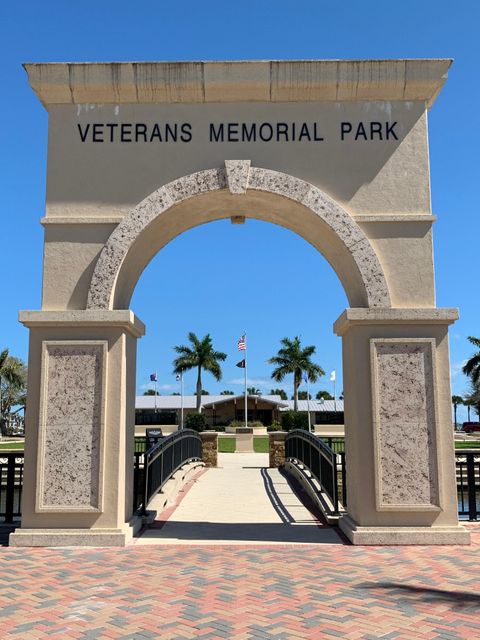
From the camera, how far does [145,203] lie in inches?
329

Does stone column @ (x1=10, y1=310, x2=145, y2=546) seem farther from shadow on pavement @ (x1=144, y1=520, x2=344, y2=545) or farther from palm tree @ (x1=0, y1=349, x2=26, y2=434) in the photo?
palm tree @ (x1=0, y1=349, x2=26, y2=434)

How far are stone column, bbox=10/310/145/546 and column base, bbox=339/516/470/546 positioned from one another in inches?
121

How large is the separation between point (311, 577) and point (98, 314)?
13.7 ft

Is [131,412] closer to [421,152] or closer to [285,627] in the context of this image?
[285,627]

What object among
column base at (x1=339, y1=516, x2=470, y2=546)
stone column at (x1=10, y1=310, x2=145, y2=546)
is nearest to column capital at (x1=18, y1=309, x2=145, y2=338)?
stone column at (x1=10, y1=310, x2=145, y2=546)

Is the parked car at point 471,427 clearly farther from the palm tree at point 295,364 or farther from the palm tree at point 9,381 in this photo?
the palm tree at point 9,381

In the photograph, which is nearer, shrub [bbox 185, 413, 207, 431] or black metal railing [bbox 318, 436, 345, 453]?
black metal railing [bbox 318, 436, 345, 453]

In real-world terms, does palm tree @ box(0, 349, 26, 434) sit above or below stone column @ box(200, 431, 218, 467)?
above

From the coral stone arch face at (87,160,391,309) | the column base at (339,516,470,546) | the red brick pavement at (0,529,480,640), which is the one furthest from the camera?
the coral stone arch face at (87,160,391,309)

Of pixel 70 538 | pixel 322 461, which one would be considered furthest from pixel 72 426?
pixel 322 461

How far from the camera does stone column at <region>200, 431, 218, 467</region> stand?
795 inches

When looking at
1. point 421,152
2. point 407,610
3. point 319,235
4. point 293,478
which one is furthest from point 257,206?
point 293,478

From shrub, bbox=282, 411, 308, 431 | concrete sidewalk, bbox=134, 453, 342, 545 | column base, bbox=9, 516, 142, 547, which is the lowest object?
concrete sidewalk, bbox=134, 453, 342, 545

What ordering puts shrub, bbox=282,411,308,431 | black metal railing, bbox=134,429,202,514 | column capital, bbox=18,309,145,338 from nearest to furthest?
column capital, bbox=18,309,145,338 → black metal railing, bbox=134,429,202,514 → shrub, bbox=282,411,308,431
